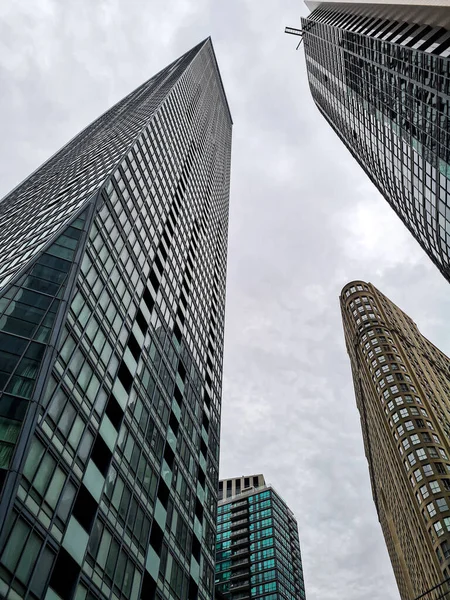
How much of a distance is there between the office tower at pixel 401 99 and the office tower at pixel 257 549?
82995mm

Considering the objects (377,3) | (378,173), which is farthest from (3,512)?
(378,173)

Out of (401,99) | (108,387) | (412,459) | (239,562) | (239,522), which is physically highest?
(401,99)

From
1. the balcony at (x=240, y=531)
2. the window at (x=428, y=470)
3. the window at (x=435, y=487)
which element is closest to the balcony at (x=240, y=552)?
the balcony at (x=240, y=531)

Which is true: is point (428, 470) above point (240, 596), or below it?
above

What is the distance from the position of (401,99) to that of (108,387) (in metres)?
50.5

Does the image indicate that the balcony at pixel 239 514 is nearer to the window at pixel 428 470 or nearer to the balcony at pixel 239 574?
the balcony at pixel 239 574

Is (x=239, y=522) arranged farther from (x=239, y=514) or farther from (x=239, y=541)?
(x=239, y=541)

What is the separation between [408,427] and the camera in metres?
85.8

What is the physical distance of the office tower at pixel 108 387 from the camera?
23.3 meters

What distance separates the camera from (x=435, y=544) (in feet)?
238

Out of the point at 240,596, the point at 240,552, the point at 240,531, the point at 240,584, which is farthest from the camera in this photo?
the point at 240,531

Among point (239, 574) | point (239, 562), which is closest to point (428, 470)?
point (239, 574)

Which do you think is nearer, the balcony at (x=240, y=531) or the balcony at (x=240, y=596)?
the balcony at (x=240, y=596)

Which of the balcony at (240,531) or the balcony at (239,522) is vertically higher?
the balcony at (239,522)
